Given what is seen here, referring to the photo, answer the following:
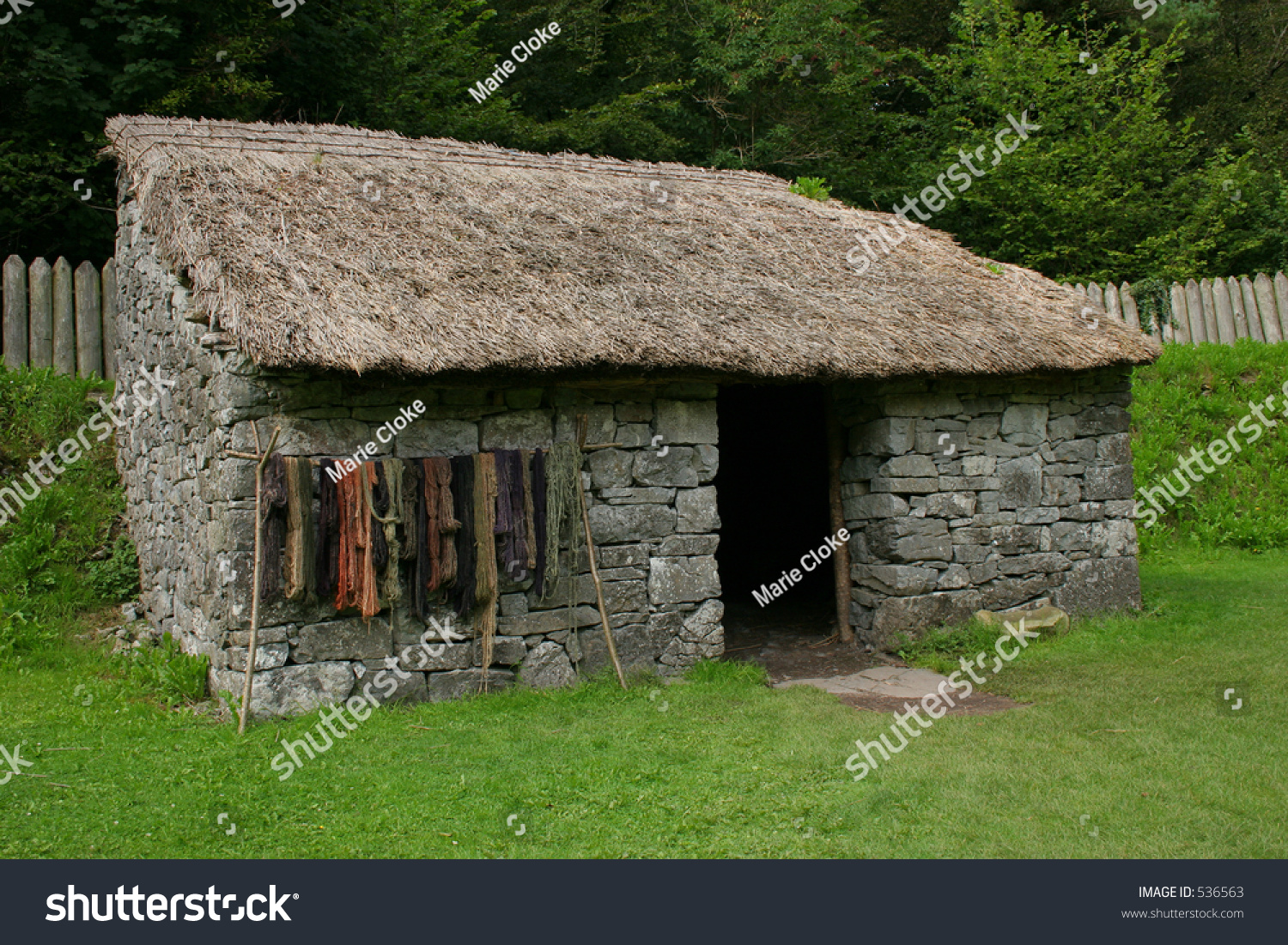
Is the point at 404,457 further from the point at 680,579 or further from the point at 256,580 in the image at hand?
the point at 680,579

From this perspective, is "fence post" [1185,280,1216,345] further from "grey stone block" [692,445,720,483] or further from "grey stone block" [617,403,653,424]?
"grey stone block" [617,403,653,424]

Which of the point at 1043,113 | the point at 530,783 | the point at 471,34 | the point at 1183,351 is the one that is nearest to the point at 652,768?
the point at 530,783

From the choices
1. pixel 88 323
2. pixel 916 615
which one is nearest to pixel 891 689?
pixel 916 615

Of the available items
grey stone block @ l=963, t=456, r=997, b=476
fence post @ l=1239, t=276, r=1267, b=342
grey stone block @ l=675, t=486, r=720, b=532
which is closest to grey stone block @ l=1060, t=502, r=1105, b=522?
grey stone block @ l=963, t=456, r=997, b=476

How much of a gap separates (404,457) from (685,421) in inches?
78.7

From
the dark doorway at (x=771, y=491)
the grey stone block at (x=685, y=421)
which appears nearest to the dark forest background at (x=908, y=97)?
the dark doorway at (x=771, y=491)

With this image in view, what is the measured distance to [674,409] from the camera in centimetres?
712

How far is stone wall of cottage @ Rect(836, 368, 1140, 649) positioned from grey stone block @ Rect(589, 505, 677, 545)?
1.96 meters

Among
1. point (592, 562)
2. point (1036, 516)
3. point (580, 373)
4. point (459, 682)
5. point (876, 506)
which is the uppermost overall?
point (580, 373)

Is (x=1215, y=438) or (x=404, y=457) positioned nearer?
(x=404, y=457)

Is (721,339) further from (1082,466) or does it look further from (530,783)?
(1082,466)

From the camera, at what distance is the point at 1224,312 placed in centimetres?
1355

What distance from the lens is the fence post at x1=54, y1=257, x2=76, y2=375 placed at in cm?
926

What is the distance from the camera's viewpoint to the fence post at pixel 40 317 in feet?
30.0
